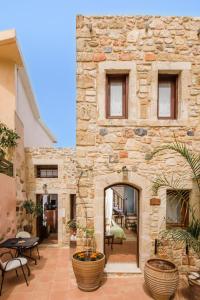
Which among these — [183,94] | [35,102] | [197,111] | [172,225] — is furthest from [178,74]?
[35,102]

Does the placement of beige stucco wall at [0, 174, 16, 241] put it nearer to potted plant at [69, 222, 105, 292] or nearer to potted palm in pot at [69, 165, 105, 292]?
potted palm in pot at [69, 165, 105, 292]

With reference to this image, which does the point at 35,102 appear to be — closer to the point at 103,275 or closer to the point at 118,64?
the point at 118,64

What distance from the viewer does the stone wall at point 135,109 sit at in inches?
178

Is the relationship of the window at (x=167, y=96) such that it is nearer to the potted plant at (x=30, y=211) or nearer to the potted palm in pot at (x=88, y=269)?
the potted palm in pot at (x=88, y=269)

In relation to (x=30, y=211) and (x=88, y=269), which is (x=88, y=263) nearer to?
(x=88, y=269)

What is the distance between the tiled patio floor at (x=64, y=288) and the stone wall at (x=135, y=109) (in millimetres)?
634

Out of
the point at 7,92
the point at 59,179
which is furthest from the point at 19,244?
the point at 7,92

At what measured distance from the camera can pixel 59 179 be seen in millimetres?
8352

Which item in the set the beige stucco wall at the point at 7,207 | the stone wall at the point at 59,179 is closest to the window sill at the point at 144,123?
the beige stucco wall at the point at 7,207

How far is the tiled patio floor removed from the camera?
3914 mm

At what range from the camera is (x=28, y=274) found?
4.87 m

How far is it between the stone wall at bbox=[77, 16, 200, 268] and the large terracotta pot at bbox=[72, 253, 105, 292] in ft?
1.77

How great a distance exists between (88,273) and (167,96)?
413 cm

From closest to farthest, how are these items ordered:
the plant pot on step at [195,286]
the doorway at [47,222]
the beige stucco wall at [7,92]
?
the plant pot on step at [195,286]
the beige stucco wall at [7,92]
the doorway at [47,222]
